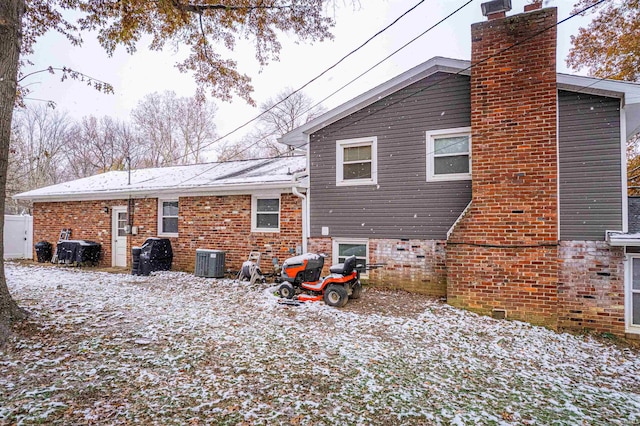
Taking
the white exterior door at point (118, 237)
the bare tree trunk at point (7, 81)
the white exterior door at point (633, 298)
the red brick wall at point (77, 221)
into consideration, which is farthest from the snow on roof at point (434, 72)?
the red brick wall at point (77, 221)

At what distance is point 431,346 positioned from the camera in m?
4.62

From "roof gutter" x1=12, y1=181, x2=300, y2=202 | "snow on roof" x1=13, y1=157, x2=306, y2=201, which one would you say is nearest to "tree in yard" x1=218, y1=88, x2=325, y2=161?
"snow on roof" x1=13, y1=157, x2=306, y2=201

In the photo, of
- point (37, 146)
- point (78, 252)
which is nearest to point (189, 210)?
point (78, 252)

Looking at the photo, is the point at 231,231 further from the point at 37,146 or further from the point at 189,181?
the point at 37,146

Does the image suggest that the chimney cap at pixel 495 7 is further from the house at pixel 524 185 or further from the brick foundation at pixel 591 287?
the brick foundation at pixel 591 287

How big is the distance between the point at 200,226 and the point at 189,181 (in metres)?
1.60

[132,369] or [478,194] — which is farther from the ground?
[478,194]

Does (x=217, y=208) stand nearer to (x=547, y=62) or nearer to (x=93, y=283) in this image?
(x=93, y=283)

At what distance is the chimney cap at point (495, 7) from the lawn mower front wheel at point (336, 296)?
589 centimetres

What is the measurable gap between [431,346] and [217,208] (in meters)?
7.02

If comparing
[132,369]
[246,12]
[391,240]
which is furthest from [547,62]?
[132,369]

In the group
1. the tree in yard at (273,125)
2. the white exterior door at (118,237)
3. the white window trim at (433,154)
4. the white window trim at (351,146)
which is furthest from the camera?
the tree in yard at (273,125)

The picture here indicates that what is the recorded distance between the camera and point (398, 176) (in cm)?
756

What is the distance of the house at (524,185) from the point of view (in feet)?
18.7
